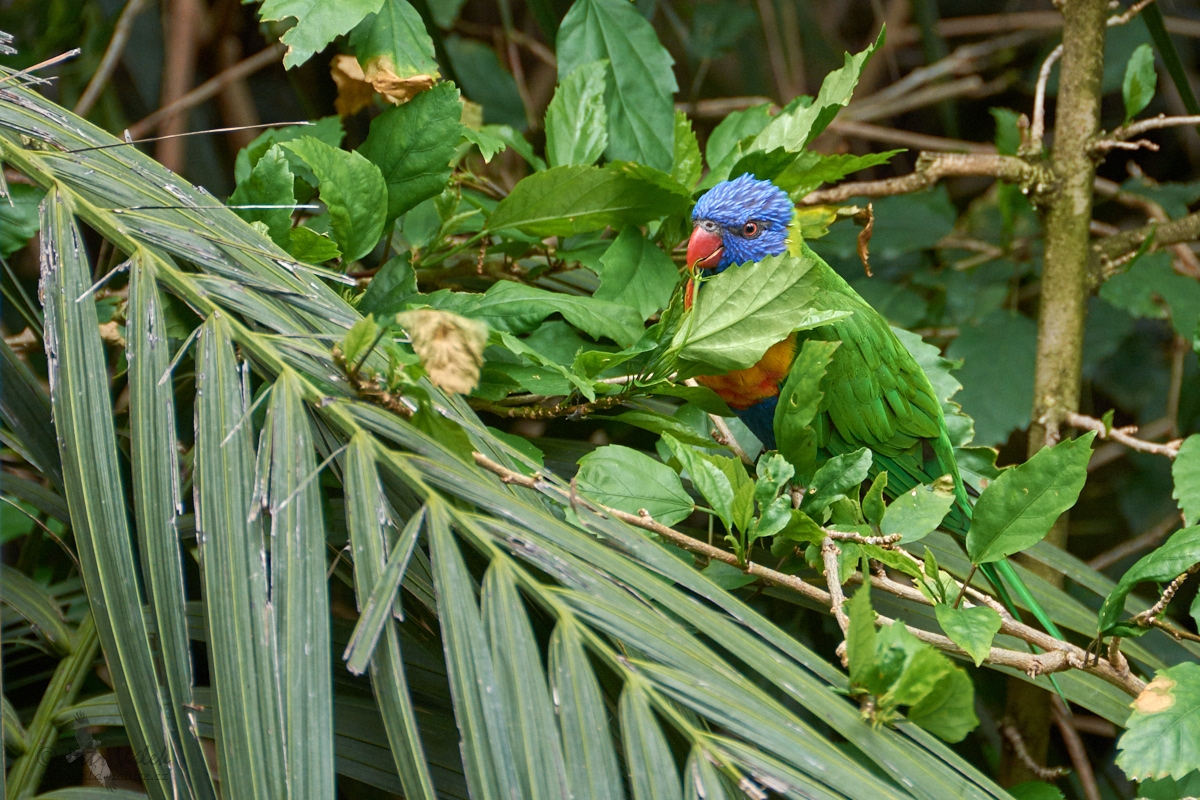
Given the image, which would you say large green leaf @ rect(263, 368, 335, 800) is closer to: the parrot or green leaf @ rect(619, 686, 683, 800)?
green leaf @ rect(619, 686, 683, 800)

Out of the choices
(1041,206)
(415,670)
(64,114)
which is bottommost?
(415,670)

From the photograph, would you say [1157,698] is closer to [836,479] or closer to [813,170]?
[836,479]

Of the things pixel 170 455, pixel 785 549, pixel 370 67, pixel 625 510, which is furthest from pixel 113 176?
pixel 785 549

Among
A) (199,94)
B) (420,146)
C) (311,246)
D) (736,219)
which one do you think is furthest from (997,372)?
(199,94)

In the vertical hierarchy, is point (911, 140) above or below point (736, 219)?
above

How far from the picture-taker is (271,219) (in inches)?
38.5

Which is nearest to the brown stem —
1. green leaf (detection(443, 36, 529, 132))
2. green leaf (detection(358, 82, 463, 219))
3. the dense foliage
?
green leaf (detection(443, 36, 529, 132))

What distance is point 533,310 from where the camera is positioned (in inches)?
38.3

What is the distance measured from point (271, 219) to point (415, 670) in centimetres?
53

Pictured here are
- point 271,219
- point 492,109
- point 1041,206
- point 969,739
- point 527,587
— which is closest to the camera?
point 527,587

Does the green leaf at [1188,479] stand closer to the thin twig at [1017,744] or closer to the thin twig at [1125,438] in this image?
the thin twig at [1125,438]

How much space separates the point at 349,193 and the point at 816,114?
58 centimetres

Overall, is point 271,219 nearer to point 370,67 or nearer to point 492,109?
point 370,67
